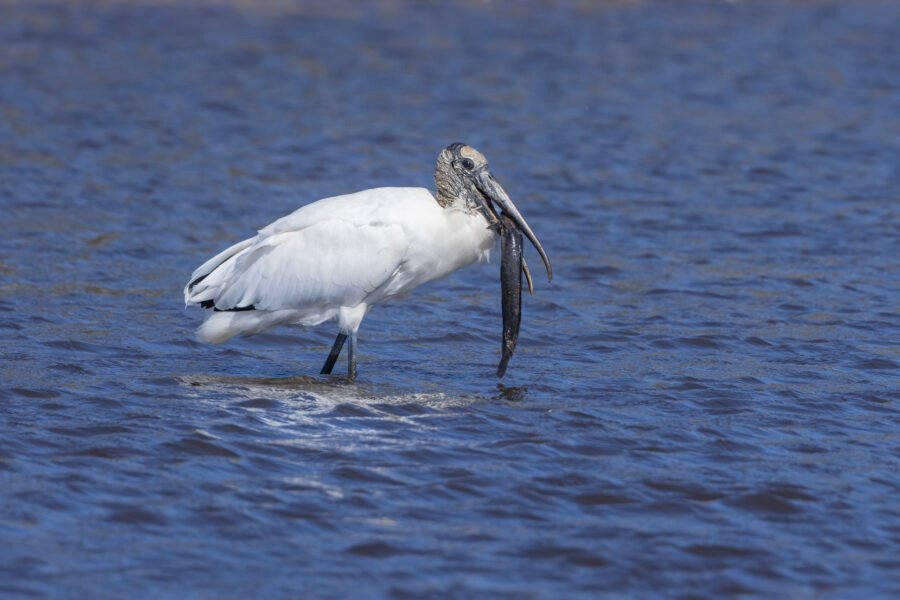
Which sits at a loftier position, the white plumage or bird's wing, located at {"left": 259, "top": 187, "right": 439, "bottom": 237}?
bird's wing, located at {"left": 259, "top": 187, "right": 439, "bottom": 237}

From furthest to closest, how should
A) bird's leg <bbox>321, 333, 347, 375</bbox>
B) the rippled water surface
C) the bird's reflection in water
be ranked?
bird's leg <bbox>321, 333, 347, 375</bbox>
the bird's reflection in water
the rippled water surface

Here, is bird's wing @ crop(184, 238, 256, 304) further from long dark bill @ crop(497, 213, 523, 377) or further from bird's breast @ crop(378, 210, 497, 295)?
long dark bill @ crop(497, 213, 523, 377)

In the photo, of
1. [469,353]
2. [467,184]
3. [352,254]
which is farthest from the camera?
[469,353]

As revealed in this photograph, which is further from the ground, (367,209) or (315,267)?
(367,209)

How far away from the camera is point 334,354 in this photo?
323 inches

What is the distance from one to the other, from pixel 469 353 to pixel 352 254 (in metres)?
1.38

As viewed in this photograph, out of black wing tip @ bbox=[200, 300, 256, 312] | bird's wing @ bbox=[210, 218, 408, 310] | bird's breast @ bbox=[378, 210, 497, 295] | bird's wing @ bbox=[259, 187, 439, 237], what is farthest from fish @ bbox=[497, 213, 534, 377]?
black wing tip @ bbox=[200, 300, 256, 312]

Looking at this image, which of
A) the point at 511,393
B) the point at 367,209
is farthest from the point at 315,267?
the point at 511,393

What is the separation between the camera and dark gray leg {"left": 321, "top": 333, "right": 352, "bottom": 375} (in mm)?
8164

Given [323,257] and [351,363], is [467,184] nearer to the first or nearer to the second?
[323,257]

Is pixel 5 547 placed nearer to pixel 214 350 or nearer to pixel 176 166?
pixel 214 350

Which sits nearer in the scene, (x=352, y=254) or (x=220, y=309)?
(x=352, y=254)

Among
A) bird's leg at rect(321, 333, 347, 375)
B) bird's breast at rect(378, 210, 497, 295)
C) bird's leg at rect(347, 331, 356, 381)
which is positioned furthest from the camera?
bird's leg at rect(321, 333, 347, 375)

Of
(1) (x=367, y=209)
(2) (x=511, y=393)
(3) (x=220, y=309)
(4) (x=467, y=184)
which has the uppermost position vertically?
(4) (x=467, y=184)
